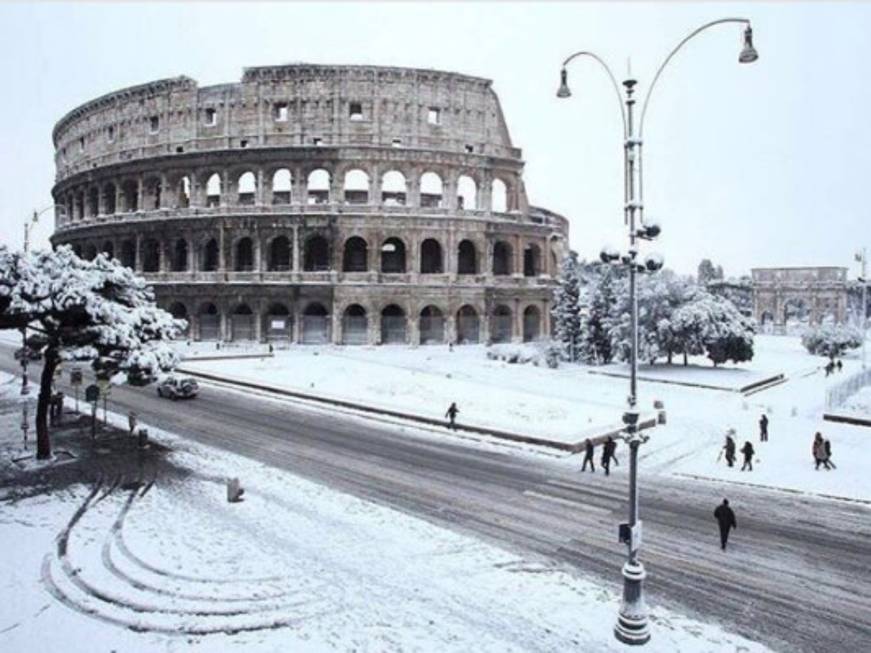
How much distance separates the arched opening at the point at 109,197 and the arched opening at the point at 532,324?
1440 inches

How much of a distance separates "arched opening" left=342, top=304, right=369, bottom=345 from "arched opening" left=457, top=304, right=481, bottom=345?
24.3ft

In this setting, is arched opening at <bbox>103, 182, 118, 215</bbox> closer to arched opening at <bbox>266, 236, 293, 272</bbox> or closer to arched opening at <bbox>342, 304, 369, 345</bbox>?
arched opening at <bbox>266, 236, 293, 272</bbox>

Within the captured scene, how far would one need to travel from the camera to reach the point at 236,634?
924cm

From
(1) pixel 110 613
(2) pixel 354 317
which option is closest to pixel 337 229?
(2) pixel 354 317

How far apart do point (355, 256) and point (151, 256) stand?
18124 millimetres

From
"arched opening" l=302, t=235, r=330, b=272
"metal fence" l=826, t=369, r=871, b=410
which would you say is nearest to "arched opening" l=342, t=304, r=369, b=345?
"arched opening" l=302, t=235, r=330, b=272

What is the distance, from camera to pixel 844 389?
1193 inches

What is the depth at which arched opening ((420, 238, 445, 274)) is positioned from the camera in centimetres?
5141

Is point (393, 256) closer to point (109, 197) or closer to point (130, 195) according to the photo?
point (130, 195)

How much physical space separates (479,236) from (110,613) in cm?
4080

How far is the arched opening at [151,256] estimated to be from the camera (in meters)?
52.2

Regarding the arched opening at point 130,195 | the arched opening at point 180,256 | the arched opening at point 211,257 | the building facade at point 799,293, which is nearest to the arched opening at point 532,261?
the arched opening at point 211,257

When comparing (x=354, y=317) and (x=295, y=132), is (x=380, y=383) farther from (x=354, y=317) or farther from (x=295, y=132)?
(x=295, y=132)

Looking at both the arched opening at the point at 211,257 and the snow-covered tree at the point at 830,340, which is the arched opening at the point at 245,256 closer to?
the arched opening at the point at 211,257
